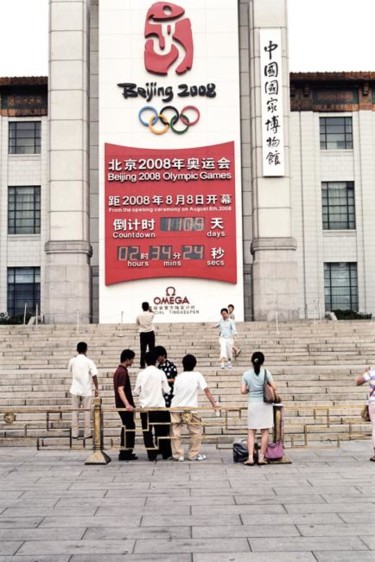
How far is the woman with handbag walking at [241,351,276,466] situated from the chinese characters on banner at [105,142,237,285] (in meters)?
18.9

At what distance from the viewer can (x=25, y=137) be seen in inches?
1511

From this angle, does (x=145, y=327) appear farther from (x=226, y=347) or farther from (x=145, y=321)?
(x=226, y=347)

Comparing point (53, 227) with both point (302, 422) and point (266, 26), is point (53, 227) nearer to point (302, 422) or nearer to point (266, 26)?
point (266, 26)

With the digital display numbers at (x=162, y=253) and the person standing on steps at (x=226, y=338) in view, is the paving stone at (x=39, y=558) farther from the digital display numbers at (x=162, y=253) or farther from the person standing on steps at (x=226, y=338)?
the digital display numbers at (x=162, y=253)

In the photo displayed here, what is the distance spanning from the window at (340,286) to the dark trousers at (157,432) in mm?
25825

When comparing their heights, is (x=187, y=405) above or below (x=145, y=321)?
below

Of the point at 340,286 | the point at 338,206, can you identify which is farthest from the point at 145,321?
the point at 338,206

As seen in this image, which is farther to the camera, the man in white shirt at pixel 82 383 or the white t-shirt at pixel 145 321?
the white t-shirt at pixel 145 321

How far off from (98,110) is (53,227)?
5889mm

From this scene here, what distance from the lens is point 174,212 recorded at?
100 ft

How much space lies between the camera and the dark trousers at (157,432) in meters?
12.1

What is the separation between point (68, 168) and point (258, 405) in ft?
68.6

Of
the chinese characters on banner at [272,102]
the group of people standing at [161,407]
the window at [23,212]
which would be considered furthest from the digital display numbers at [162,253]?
the group of people standing at [161,407]

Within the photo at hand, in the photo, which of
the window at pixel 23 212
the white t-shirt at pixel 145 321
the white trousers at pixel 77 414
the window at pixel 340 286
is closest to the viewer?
the white trousers at pixel 77 414
